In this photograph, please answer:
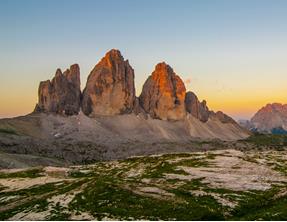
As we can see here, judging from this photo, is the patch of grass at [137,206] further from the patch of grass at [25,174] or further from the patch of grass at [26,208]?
the patch of grass at [25,174]

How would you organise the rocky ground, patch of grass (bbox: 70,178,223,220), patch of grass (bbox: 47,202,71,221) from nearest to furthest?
patch of grass (bbox: 70,178,223,220) → the rocky ground → patch of grass (bbox: 47,202,71,221)

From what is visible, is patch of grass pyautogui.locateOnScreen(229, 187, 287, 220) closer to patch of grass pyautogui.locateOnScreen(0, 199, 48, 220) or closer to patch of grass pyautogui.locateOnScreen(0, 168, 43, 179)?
patch of grass pyautogui.locateOnScreen(0, 199, 48, 220)

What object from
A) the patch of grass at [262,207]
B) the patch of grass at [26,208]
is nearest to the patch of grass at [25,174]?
the patch of grass at [26,208]

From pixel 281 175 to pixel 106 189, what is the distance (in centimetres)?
4723

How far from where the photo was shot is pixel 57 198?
2822 inches

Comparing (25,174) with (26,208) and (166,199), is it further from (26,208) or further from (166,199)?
(166,199)

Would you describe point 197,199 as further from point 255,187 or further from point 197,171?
point 197,171

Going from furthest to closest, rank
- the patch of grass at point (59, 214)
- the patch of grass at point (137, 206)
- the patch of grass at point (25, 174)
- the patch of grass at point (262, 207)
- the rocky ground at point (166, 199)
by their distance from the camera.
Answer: the patch of grass at point (25, 174)
the patch of grass at point (59, 214)
the rocky ground at point (166, 199)
the patch of grass at point (137, 206)
the patch of grass at point (262, 207)

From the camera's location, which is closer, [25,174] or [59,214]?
[59,214]

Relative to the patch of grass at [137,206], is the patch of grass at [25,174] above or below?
above

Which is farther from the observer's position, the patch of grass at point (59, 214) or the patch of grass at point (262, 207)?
the patch of grass at point (59, 214)

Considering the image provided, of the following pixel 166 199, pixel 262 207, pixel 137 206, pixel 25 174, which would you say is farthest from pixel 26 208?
pixel 25 174

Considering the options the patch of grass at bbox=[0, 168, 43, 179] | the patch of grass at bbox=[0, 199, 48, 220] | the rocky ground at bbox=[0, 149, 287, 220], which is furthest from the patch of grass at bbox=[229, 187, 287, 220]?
the patch of grass at bbox=[0, 168, 43, 179]

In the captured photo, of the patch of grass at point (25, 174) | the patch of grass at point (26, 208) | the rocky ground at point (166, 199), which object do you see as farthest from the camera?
the patch of grass at point (25, 174)
